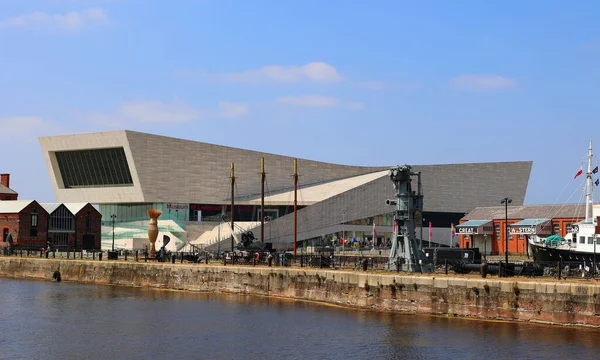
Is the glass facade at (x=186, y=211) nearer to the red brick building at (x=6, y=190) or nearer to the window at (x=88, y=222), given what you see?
the red brick building at (x=6, y=190)

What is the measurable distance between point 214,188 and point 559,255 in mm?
73005

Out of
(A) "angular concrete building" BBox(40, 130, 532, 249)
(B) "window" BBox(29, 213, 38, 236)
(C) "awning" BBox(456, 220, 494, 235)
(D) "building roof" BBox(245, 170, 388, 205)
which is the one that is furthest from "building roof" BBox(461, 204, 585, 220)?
(B) "window" BBox(29, 213, 38, 236)

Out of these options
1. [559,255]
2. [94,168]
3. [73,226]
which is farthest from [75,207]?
[559,255]

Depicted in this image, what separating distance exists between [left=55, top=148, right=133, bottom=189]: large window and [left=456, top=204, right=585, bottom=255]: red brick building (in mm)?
50385

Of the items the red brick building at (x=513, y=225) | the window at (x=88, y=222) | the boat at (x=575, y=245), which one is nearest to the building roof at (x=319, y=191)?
the red brick building at (x=513, y=225)

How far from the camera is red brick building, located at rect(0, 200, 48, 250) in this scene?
10075 cm

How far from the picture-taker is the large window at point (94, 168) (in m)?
126

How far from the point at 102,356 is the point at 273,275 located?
70.9 feet

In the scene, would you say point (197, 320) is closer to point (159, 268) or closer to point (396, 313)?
point (396, 313)

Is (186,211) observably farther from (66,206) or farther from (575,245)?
(575,245)

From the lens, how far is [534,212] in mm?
111062

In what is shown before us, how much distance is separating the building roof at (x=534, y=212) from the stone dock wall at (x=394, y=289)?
55.6 m

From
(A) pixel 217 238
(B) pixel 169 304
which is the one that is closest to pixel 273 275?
(B) pixel 169 304

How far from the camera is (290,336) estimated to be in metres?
40.9
